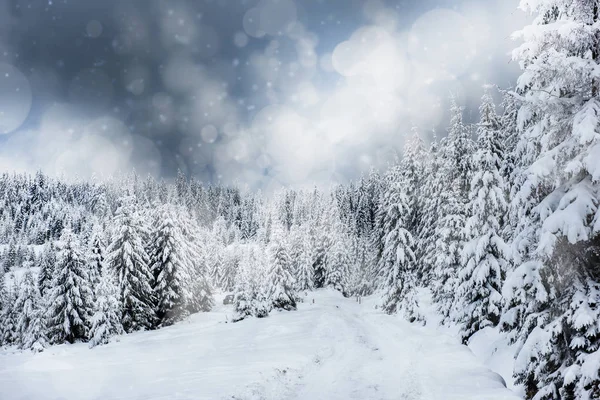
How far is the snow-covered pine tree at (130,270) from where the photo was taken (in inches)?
1312

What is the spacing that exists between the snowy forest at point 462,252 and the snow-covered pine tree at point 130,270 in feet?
0.43

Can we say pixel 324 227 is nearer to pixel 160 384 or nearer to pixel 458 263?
pixel 458 263

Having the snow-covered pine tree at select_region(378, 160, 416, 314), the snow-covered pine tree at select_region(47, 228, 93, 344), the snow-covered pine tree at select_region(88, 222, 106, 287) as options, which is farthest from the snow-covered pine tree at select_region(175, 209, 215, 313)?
the snow-covered pine tree at select_region(378, 160, 416, 314)

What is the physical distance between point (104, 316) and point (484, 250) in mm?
26255

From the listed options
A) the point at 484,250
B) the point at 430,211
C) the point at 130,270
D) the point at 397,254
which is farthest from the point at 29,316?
the point at 430,211

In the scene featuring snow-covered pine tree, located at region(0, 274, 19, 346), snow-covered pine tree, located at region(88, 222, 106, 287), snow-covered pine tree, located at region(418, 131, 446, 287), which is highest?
→ snow-covered pine tree, located at region(418, 131, 446, 287)

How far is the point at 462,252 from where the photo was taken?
19.9 meters

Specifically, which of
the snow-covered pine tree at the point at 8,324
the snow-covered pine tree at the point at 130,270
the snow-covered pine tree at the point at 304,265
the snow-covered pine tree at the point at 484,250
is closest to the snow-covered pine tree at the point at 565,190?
the snow-covered pine tree at the point at 484,250

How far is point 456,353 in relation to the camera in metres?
17.1

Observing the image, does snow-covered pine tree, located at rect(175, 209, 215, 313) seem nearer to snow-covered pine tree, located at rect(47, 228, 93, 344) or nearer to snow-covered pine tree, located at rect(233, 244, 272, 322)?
snow-covered pine tree, located at rect(233, 244, 272, 322)

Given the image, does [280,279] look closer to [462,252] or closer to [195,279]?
[195,279]

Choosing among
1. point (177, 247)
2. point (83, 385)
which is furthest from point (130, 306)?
point (83, 385)

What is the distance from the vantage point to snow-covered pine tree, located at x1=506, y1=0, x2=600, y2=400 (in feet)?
26.2

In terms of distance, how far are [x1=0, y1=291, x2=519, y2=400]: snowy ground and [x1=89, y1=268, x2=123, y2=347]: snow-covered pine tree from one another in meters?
1.95
